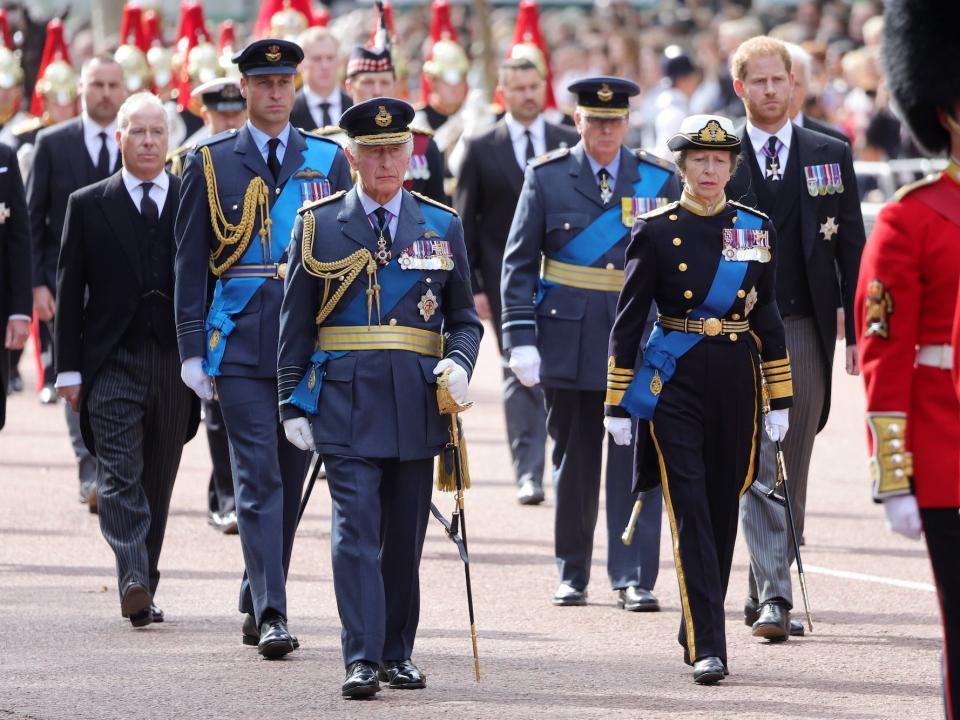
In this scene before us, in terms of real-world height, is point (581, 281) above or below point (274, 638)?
above

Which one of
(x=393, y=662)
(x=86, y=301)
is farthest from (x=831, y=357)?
(x=86, y=301)

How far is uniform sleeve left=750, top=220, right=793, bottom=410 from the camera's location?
8.06m

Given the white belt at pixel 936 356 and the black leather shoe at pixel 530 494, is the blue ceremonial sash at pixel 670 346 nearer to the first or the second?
the white belt at pixel 936 356

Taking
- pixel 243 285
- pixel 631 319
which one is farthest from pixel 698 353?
pixel 243 285

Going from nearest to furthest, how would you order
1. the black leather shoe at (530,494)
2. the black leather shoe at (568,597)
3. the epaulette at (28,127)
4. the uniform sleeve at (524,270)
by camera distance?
1. the black leather shoe at (568,597)
2. the uniform sleeve at (524,270)
3. the black leather shoe at (530,494)
4. the epaulette at (28,127)

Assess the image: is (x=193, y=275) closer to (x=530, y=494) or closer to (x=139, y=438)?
(x=139, y=438)

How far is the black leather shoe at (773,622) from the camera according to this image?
8461mm

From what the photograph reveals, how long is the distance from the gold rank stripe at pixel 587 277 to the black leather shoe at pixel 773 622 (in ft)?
5.38

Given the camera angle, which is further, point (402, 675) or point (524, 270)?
point (524, 270)

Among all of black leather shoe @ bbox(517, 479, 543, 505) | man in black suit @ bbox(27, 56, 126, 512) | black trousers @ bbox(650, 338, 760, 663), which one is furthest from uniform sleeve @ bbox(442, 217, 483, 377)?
man in black suit @ bbox(27, 56, 126, 512)

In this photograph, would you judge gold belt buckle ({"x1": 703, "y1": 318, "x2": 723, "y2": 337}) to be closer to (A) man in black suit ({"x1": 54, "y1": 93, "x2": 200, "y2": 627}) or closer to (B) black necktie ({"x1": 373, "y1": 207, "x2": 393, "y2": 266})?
(B) black necktie ({"x1": 373, "y1": 207, "x2": 393, "y2": 266})

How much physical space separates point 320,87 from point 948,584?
7.42 m

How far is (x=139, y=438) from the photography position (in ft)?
29.6

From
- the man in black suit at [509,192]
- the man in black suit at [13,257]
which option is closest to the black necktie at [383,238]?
the man in black suit at [13,257]
